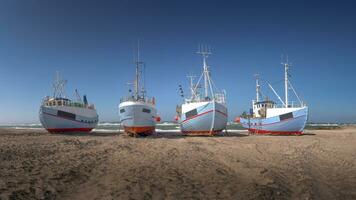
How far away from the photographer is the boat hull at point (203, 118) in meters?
37.7

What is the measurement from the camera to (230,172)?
45.1 ft

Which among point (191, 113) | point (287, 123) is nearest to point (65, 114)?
point (191, 113)

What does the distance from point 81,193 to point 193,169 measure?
5.81 meters

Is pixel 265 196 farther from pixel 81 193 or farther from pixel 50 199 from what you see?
pixel 50 199

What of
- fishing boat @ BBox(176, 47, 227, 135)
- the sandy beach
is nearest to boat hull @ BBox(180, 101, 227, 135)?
fishing boat @ BBox(176, 47, 227, 135)

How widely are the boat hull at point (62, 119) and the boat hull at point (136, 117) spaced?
10.6 m

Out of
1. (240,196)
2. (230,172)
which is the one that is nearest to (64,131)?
(230,172)

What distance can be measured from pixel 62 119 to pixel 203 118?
21.4 m

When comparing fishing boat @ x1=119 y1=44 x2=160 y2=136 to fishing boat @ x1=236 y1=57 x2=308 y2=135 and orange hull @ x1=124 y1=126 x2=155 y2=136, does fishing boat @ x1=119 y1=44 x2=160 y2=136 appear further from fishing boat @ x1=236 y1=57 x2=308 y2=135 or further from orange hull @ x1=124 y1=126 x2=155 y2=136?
fishing boat @ x1=236 y1=57 x2=308 y2=135

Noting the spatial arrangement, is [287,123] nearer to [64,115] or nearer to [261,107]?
[261,107]

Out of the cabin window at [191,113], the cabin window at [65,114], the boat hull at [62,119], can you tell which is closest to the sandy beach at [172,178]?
the cabin window at [191,113]

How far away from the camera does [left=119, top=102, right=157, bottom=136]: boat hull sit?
3600cm

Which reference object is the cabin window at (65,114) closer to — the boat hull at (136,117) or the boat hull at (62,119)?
the boat hull at (62,119)

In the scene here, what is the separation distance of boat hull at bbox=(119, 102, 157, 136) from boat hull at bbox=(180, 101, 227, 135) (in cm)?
509
